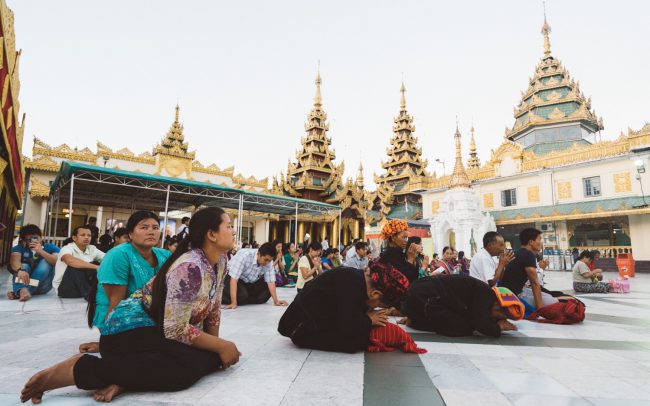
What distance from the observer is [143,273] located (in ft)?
8.11

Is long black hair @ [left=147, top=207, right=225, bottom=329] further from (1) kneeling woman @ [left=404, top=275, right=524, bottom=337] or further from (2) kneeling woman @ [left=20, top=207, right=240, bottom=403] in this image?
(1) kneeling woman @ [left=404, top=275, right=524, bottom=337]

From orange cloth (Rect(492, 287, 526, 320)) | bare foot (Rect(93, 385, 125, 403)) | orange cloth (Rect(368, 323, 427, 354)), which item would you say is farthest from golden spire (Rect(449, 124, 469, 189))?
bare foot (Rect(93, 385, 125, 403))

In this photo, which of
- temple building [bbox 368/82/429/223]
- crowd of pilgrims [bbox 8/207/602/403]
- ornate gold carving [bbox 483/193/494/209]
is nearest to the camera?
crowd of pilgrims [bbox 8/207/602/403]

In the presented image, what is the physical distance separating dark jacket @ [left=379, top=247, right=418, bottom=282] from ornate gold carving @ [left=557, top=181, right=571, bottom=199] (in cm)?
2136

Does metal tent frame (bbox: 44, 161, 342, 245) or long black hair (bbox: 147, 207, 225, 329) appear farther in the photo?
metal tent frame (bbox: 44, 161, 342, 245)

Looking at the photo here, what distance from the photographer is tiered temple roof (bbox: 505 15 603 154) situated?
23672 mm

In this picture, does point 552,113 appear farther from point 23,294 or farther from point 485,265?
point 23,294

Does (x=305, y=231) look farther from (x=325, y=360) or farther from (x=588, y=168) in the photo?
(x=325, y=360)

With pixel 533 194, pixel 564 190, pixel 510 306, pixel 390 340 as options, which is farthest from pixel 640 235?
pixel 390 340

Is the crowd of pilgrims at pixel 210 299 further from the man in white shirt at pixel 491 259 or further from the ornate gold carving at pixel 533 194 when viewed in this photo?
the ornate gold carving at pixel 533 194

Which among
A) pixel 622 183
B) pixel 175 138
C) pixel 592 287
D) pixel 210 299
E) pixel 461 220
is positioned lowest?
pixel 592 287

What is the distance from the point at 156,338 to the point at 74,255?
4.23 meters

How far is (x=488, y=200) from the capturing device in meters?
24.5

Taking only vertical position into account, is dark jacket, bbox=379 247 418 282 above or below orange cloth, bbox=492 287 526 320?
above
